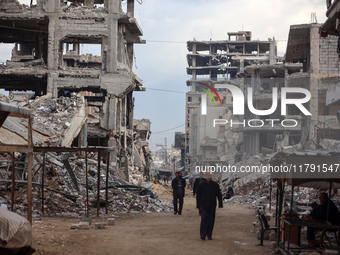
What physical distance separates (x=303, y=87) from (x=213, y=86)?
57.7 m

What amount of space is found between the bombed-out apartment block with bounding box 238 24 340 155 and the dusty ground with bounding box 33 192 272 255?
479 inches

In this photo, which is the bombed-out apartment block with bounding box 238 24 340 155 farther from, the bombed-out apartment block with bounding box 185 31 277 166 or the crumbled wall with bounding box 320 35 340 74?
the bombed-out apartment block with bounding box 185 31 277 166

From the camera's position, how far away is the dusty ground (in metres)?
9.44

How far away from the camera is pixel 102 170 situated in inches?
990

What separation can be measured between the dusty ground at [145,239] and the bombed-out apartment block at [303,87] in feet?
39.9

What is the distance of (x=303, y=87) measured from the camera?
4206 cm

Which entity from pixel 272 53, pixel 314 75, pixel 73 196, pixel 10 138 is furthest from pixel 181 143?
pixel 10 138

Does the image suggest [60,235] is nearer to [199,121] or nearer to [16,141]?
[16,141]

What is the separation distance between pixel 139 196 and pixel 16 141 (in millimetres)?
5761

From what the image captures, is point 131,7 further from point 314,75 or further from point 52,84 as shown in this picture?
point 314,75

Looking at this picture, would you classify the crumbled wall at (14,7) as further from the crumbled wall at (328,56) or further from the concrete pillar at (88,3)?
the crumbled wall at (328,56)

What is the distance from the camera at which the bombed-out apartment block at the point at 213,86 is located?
77.2 meters

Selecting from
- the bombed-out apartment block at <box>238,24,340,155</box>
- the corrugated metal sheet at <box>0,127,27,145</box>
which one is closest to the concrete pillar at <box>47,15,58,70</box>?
the corrugated metal sheet at <box>0,127,27,145</box>

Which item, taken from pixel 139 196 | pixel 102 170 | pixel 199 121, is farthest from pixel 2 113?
pixel 199 121
